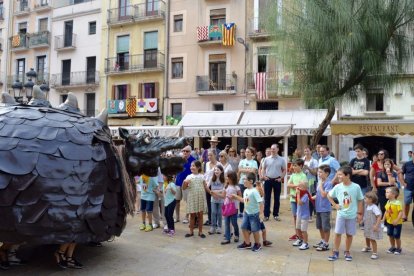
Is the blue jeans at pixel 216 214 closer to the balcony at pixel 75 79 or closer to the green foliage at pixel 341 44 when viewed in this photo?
the green foliage at pixel 341 44

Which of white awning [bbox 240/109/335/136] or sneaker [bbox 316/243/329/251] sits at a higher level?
white awning [bbox 240/109/335/136]

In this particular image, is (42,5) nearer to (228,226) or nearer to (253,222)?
(228,226)

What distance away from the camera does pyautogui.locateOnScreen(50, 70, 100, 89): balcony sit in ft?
87.0

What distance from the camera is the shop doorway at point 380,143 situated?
804 inches

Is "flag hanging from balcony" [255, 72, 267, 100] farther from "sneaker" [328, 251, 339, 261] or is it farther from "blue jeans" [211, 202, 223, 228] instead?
"sneaker" [328, 251, 339, 261]

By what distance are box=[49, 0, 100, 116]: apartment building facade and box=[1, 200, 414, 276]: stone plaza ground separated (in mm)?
20793

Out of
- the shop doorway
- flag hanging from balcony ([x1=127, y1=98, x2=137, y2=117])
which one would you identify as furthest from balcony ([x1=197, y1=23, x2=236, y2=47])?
the shop doorway

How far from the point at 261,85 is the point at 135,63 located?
8.15 meters

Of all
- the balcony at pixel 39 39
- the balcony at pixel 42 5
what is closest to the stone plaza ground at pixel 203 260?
the balcony at pixel 39 39

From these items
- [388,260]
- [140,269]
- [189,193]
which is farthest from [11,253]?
[388,260]

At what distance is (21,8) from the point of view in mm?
30453

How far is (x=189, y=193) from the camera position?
7535 mm

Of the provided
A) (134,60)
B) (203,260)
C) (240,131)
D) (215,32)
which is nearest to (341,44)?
(240,131)

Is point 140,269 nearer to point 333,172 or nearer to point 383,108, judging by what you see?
point 333,172
